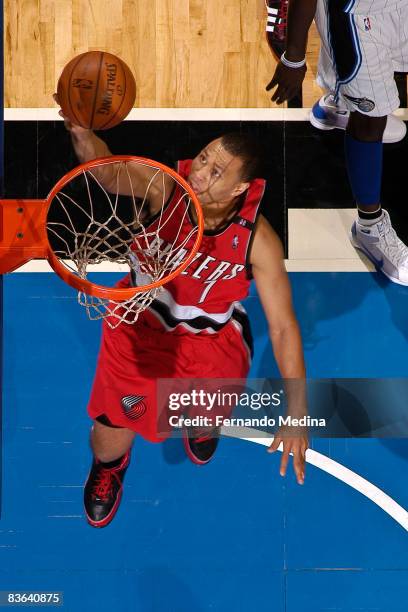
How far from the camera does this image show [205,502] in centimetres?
297

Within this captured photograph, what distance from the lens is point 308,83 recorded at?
3156mm

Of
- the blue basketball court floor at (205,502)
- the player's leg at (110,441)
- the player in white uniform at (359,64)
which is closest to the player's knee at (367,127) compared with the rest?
the player in white uniform at (359,64)

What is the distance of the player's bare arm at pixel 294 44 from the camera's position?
262 centimetres

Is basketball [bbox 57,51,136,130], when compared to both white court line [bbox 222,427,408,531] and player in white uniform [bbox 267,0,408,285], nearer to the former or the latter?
player in white uniform [bbox 267,0,408,285]

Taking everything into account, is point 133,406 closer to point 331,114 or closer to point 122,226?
point 122,226

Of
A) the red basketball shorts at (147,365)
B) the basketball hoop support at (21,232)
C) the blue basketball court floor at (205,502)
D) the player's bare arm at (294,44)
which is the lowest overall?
the blue basketball court floor at (205,502)

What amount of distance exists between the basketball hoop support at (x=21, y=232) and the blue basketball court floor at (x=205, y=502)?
0.74 meters

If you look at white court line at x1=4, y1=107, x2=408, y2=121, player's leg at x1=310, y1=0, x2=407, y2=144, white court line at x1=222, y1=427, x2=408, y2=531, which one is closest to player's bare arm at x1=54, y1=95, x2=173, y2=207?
white court line at x1=4, y1=107, x2=408, y2=121

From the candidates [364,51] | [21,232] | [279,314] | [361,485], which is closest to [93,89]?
[21,232]

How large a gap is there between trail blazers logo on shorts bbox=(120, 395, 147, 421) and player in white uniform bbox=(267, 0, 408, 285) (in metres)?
1.21

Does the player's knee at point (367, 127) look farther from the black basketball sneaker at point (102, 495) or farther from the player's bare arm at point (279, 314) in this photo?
the black basketball sneaker at point (102, 495)

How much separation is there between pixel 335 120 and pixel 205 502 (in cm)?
167

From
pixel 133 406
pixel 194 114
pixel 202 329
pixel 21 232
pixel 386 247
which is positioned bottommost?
pixel 133 406

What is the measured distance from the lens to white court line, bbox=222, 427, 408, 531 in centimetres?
296
